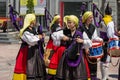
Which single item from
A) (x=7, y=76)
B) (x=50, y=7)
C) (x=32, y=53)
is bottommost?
(x=7, y=76)

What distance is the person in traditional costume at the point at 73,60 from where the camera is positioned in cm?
570

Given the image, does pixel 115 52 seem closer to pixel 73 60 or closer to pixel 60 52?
pixel 60 52

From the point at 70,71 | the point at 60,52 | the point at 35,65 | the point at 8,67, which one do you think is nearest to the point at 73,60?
the point at 70,71

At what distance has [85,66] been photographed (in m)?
5.91

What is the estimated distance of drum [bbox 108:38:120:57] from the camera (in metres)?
7.94

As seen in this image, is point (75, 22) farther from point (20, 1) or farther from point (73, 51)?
point (20, 1)

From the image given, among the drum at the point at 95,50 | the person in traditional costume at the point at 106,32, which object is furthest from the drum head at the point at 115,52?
the drum at the point at 95,50

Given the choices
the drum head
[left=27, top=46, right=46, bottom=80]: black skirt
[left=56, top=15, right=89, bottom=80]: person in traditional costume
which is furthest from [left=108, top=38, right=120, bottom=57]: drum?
[left=56, top=15, right=89, bottom=80]: person in traditional costume

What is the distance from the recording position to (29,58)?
265 inches

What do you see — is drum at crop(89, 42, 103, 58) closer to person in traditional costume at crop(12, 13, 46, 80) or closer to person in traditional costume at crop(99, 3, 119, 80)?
person in traditional costume at crop(12, 13, 46, 80)

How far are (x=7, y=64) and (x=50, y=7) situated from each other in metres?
12.9

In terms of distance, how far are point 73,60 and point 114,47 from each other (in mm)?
2536

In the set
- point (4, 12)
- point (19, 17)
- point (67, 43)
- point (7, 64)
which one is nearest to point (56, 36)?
point (67, 43)

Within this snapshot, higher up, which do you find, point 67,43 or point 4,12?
point 4,12
